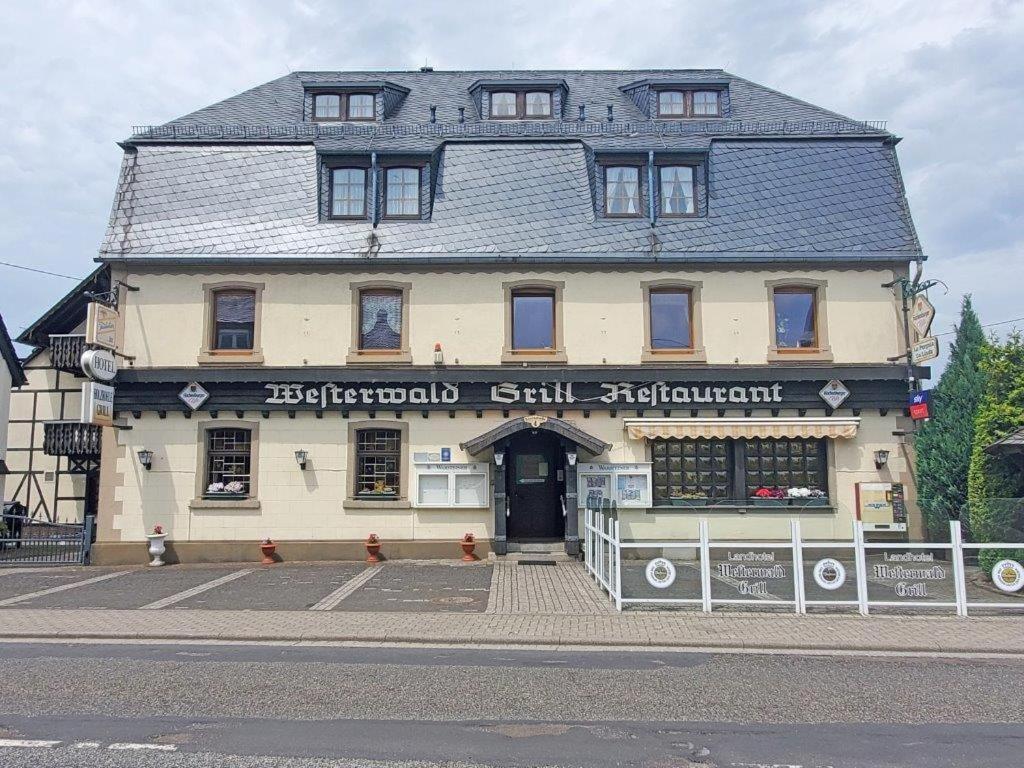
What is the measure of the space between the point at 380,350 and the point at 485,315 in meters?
2.46

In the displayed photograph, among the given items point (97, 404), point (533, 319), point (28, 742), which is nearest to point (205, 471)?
point (97, 404)

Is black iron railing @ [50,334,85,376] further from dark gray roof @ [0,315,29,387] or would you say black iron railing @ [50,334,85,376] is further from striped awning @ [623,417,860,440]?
striped awning @ [623,417,860,440]

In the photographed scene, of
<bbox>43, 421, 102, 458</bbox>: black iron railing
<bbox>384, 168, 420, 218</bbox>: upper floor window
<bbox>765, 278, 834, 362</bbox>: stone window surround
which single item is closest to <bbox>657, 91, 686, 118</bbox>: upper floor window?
<bbox>765, 278, 834, 362</bbox>: stone window surround

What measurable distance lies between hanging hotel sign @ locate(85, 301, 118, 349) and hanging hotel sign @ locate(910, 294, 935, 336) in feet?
55.7

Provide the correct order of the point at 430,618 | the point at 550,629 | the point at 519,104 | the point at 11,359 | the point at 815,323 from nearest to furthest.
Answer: the point at 550,629, the point at 430,618, the point at 815,323, the point at 519,104, the point at 11,359

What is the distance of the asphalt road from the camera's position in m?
5.74

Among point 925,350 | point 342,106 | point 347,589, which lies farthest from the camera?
point 342,106

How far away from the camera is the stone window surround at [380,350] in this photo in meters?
17.7

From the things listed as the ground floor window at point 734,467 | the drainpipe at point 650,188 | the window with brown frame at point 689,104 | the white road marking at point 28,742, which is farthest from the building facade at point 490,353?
the white road marking at point 28,742

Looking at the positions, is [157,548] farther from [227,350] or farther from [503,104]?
[503,104]

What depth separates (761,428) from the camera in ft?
56.2

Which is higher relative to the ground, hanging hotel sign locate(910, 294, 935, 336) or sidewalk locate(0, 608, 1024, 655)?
hanging hotel sign locate(910, 294, 935, 336)

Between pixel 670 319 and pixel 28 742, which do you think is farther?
pixel 670 319

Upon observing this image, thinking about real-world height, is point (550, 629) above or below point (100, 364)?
below
